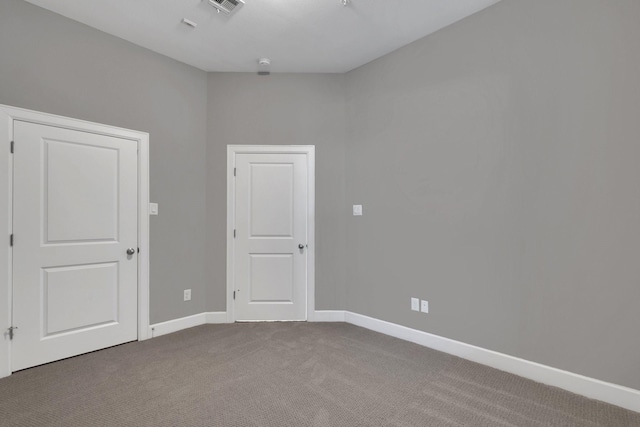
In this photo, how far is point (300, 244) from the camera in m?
3.92

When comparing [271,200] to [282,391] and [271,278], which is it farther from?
[282,391]

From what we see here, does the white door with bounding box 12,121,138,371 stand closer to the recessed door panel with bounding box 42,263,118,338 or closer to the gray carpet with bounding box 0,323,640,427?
the recessed door panel with bounding box 42,263,118,338

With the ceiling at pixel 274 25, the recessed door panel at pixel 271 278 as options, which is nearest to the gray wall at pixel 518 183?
the ceiling at pixel 274 25

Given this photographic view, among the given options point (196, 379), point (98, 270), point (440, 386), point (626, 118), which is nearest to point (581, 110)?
point (626, 118)

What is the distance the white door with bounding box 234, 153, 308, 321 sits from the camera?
12.8ft

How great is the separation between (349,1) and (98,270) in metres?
3.35

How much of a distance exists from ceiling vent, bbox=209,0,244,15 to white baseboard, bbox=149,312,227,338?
3199 millimetres

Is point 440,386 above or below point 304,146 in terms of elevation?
below

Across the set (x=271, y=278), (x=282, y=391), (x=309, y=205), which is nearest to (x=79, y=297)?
(x=271, y=278)

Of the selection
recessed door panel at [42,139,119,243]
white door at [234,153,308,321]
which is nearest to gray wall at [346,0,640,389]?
white door at [234,153,308,321]

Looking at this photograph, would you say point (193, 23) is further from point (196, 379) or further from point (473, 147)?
point (196, 379)

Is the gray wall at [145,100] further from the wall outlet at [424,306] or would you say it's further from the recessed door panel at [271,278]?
the wall outlet at [424,306]

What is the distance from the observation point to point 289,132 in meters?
3.93

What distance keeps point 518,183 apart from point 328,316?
99.4 inches
